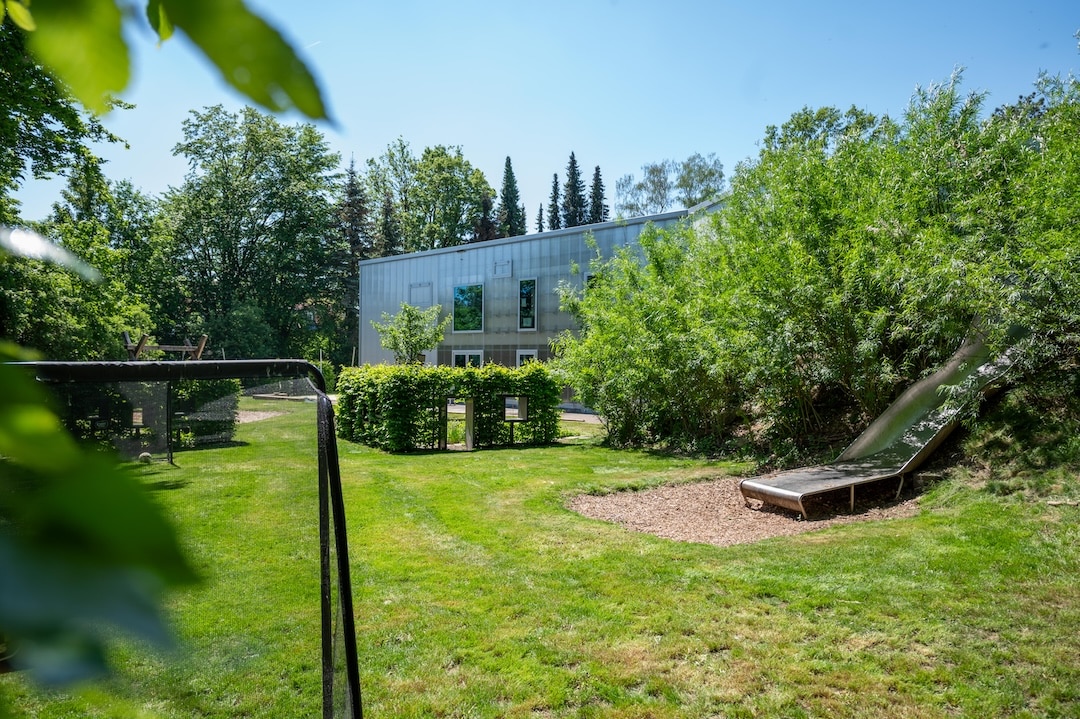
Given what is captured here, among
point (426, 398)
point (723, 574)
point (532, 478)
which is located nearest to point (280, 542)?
point (723, 574)

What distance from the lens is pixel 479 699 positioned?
3.54m

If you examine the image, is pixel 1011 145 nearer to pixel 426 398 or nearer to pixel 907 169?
pixel 907 169

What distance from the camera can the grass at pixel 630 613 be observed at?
7.52ft

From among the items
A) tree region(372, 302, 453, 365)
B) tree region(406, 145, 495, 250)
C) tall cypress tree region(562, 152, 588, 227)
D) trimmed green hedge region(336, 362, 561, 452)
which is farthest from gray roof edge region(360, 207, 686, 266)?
tall cypress tree region(562, 152, 588, 227)

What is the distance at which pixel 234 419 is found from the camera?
8.34 ft

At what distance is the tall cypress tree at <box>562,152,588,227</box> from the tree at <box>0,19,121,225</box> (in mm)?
54996

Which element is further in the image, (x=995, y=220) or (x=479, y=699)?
Result: (x=995, y=220)

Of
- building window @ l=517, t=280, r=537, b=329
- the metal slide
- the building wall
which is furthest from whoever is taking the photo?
building window @ l=517, t=280, r=537, b=329

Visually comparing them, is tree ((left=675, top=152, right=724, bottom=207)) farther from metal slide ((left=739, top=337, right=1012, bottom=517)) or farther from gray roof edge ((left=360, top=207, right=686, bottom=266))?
A: metal slide ((left=739, top=337, right=1012, bottom=517))

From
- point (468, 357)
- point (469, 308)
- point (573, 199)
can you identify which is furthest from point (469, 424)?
point (573, 199)

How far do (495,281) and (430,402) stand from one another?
1413 cm

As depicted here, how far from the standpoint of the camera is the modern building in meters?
24.2

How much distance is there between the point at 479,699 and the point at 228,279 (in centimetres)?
3819

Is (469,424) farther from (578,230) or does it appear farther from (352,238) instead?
(352,238)
